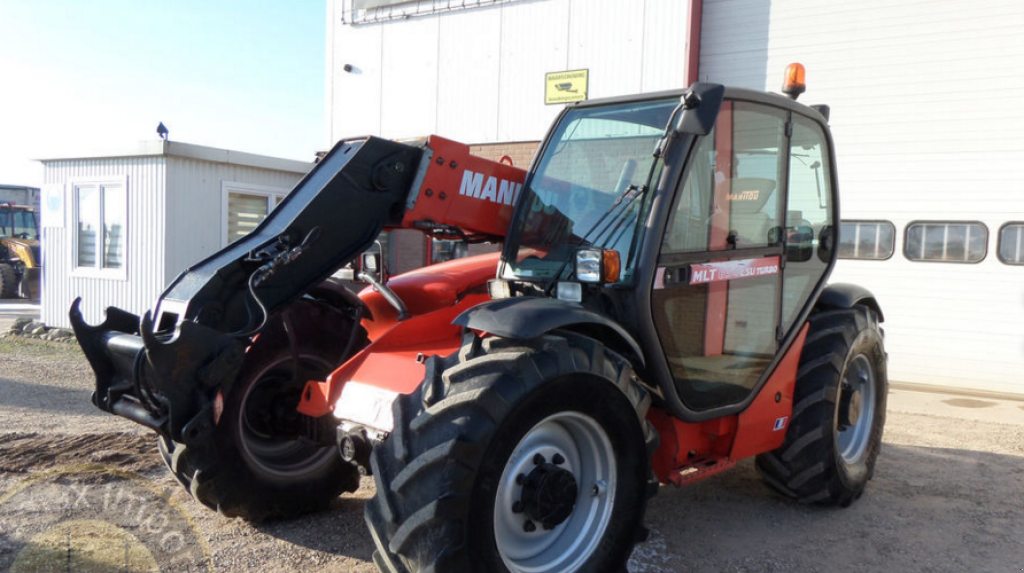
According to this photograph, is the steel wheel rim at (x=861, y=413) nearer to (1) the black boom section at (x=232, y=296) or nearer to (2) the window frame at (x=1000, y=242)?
(1) the black boom section at (x=232, y=296)

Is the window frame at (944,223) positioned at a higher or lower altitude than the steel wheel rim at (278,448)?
higher

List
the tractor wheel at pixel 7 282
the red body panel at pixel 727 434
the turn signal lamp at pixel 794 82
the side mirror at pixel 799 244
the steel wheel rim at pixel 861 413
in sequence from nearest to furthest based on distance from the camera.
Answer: the red body panel at pixel 727 434 → the side mirror at pixel 799 244 → the turn signal lamp at pixel 794 82 → the steel wheel rim at pixel 861 413 → the tractor wheel at pixel 7 282

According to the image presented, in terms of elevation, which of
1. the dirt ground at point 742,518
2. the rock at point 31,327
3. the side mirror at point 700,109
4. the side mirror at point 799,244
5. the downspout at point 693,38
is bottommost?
the rock at point 31,327

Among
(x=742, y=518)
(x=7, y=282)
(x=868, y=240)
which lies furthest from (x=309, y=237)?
(x=7, y=282)

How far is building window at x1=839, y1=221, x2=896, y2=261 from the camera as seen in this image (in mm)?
9430

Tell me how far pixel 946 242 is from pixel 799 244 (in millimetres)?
5731

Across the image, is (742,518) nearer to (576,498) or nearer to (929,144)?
(576,498)

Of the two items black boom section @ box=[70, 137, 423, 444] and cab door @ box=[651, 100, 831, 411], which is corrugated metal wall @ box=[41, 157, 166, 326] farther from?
cab door @ box=[651, 100, 831, 411]

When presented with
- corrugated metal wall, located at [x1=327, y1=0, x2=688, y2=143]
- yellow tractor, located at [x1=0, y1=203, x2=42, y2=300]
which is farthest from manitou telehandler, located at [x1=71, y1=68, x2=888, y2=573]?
yellow tractor, located at [x1=0, y1=203, x2=42, y2=300]

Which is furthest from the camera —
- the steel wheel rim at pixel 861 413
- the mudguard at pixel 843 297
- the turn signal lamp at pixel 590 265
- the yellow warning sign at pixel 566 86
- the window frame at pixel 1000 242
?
the yellow warning sign at pixel 566 86

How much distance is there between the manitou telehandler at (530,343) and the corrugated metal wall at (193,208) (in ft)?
25.3

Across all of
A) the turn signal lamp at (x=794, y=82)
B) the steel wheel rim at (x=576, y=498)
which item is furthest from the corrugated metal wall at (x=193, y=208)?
the steel wheel rim at (x=576, y=498)

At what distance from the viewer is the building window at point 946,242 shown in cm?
893

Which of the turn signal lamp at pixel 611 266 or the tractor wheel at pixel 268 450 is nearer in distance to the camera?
the turn signal lamp at pixel 611 266
